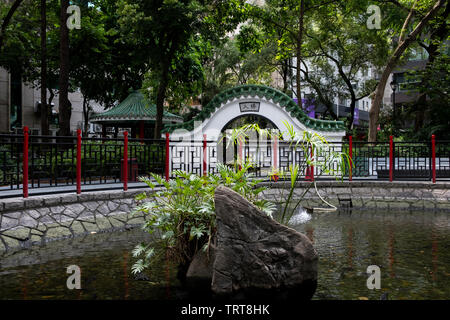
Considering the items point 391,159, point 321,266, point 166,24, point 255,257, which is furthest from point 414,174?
point 255,257

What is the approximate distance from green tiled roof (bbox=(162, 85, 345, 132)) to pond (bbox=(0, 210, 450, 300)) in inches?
230

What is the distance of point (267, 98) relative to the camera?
14.6 meters

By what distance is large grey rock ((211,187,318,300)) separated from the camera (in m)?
4.62

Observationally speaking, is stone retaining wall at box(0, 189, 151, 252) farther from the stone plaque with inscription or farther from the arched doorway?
the stone plaque with inscription

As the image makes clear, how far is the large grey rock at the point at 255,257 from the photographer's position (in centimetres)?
462

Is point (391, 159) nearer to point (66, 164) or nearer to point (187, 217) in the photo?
point (66, 164)

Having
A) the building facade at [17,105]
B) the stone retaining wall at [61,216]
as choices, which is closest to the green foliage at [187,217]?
the stone retaining wall at [61,216]

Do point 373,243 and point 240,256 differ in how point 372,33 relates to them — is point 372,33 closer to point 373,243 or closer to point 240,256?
point 373,243

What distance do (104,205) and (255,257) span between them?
18.0ft

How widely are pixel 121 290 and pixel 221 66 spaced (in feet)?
96.2

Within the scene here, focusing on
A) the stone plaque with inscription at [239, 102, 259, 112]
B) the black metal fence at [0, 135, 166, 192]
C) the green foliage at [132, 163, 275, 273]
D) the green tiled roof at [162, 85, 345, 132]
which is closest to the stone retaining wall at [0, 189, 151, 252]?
the black metal fence at [0, 135, 166, 192]

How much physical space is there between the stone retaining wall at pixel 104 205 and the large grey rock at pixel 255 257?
4.92 ft

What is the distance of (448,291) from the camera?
4.93 meters

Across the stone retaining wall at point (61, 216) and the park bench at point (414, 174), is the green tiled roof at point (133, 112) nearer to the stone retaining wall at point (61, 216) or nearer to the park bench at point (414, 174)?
the stone retaining wall at point (61, 216)
